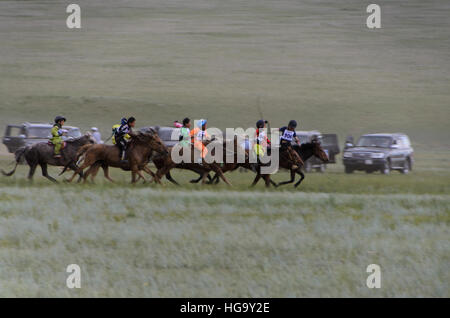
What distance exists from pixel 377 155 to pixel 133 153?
573 inches

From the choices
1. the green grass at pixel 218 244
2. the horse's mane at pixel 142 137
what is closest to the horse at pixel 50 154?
the horse's mane at pixel 142 137

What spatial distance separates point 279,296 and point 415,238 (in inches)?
190

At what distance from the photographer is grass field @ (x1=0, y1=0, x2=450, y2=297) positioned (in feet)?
33.3

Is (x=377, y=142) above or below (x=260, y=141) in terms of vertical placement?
above

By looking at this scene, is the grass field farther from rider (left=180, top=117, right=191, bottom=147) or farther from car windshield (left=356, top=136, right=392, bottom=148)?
car windshield (left=356, top=136, right=392, bottom=148)

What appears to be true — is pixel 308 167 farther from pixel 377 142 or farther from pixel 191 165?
pixel 191 165

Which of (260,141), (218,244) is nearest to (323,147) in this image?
(260,141)

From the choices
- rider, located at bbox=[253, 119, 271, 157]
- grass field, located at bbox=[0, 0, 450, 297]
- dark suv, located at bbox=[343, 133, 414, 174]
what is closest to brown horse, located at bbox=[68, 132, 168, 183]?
grass field, located at bbox=[0, 0, 450, 297]

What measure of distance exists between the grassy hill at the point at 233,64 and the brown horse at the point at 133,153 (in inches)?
1410

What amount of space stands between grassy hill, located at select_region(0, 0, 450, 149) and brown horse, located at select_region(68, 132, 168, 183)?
3581cm

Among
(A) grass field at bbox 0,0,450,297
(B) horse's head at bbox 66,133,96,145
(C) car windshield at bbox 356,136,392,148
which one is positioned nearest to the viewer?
(A) grass field at bbox 0,0,450,297

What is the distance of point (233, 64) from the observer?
67.4 metres
